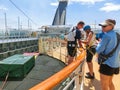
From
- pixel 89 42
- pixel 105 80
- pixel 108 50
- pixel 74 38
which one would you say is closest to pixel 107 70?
pixel 105 80

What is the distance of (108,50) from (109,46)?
0.07 m

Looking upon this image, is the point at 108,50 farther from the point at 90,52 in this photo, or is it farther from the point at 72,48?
the point at 72,48

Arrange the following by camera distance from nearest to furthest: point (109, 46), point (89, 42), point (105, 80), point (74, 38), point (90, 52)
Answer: point (109, 46) → point (105, 80) → point (89, 42) → point (90, 52) → point (74, 38)

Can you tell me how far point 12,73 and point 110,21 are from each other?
2.18 meters

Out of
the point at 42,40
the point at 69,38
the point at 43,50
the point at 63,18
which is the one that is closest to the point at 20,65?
the point at 69,38

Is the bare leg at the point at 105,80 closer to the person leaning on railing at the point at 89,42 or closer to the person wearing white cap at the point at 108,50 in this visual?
the person wearing white cap at the point at 108,50

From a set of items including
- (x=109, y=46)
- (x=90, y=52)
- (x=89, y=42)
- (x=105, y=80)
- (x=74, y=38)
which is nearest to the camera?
(x=109, y=46)

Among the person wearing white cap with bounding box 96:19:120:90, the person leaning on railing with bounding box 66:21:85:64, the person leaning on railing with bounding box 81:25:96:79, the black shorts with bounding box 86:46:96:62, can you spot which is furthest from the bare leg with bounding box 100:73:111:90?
the person leaning on railing with bounding box 66:21:85:64

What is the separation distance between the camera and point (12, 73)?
13.5ft

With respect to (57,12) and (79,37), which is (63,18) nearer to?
(57,12)

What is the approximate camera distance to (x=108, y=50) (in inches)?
112

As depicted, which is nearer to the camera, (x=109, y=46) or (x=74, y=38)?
(x=109, y=46)

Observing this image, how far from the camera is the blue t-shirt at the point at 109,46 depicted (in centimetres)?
274

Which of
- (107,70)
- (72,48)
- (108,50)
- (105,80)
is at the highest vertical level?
(108,50)
